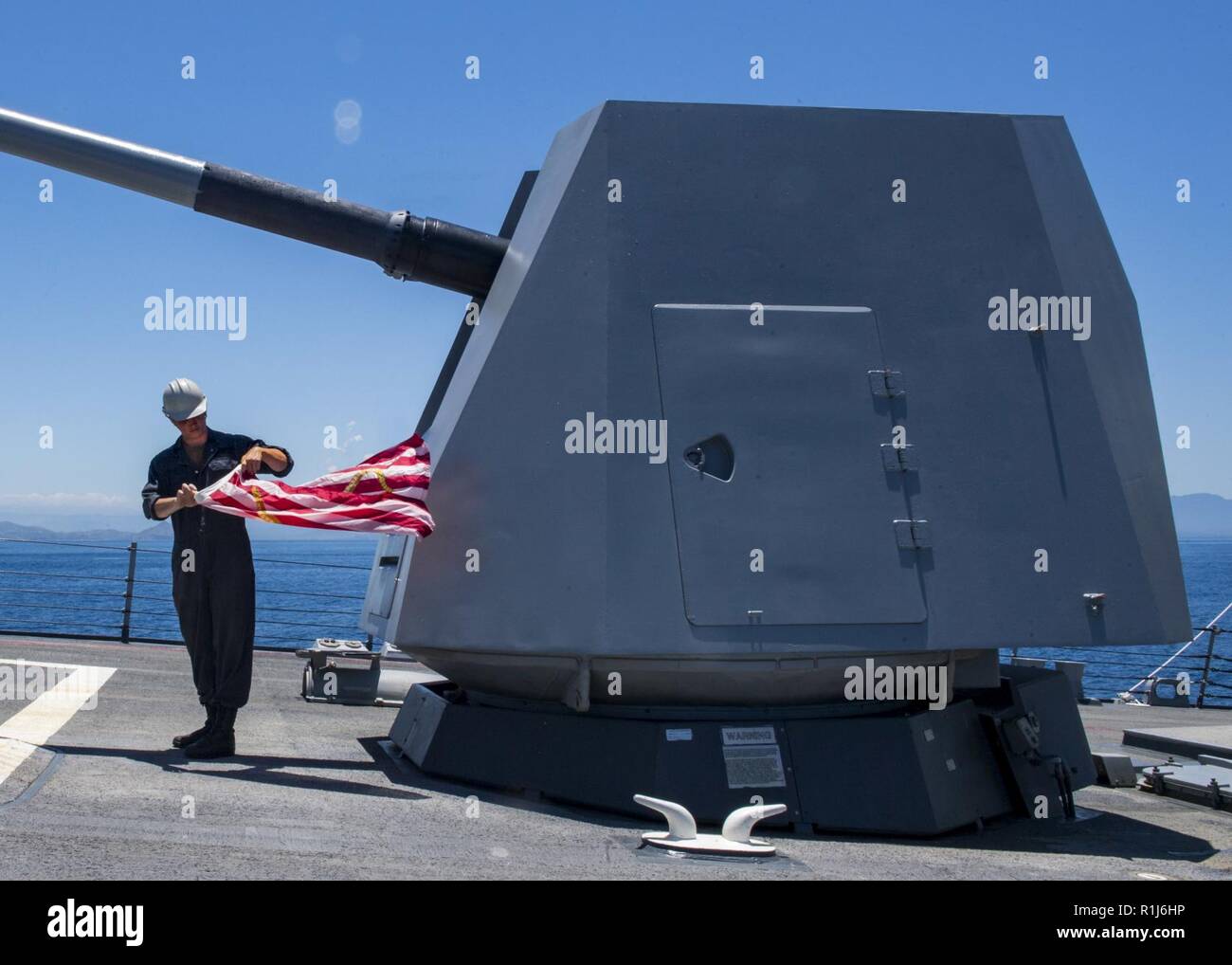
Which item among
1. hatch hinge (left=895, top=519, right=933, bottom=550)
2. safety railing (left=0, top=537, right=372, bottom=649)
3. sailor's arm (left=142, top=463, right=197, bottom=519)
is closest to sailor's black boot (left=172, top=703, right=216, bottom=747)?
sailor's arm (left=142, top=463, right=197, bottom=519)

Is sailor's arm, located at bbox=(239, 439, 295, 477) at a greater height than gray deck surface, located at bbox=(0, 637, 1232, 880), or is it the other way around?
sailor's arm, located at bbox=(239, 439, 295, 477)

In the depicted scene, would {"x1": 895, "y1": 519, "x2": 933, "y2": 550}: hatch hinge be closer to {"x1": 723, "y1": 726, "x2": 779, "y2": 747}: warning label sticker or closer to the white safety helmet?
{"x1": 723, "y1": 726, "x2": 779, "y2": 747}: warning label sticker

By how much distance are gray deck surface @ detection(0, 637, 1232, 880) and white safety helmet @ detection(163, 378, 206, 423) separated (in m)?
1.30

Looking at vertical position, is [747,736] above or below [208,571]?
below

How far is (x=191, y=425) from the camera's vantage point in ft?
16.2

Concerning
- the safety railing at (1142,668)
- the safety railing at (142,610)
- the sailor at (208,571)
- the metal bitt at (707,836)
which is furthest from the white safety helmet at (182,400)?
the safety railing at (1142,668)

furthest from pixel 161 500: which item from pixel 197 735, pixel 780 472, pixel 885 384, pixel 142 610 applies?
pixel 142 610

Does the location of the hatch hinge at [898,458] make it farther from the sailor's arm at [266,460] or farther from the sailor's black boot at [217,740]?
the sailor's black boot at [217,740]

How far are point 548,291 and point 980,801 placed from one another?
2616 mm

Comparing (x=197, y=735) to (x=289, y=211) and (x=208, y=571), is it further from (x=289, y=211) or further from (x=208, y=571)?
(x=289, y=211)

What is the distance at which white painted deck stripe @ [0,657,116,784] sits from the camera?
4.46 metres

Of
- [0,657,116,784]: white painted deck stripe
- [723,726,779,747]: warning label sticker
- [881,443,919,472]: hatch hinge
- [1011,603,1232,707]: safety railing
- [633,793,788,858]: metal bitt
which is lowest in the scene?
[1011,603,1232,707]: safety railing

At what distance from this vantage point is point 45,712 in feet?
18.4

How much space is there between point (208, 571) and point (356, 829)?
157 cm
